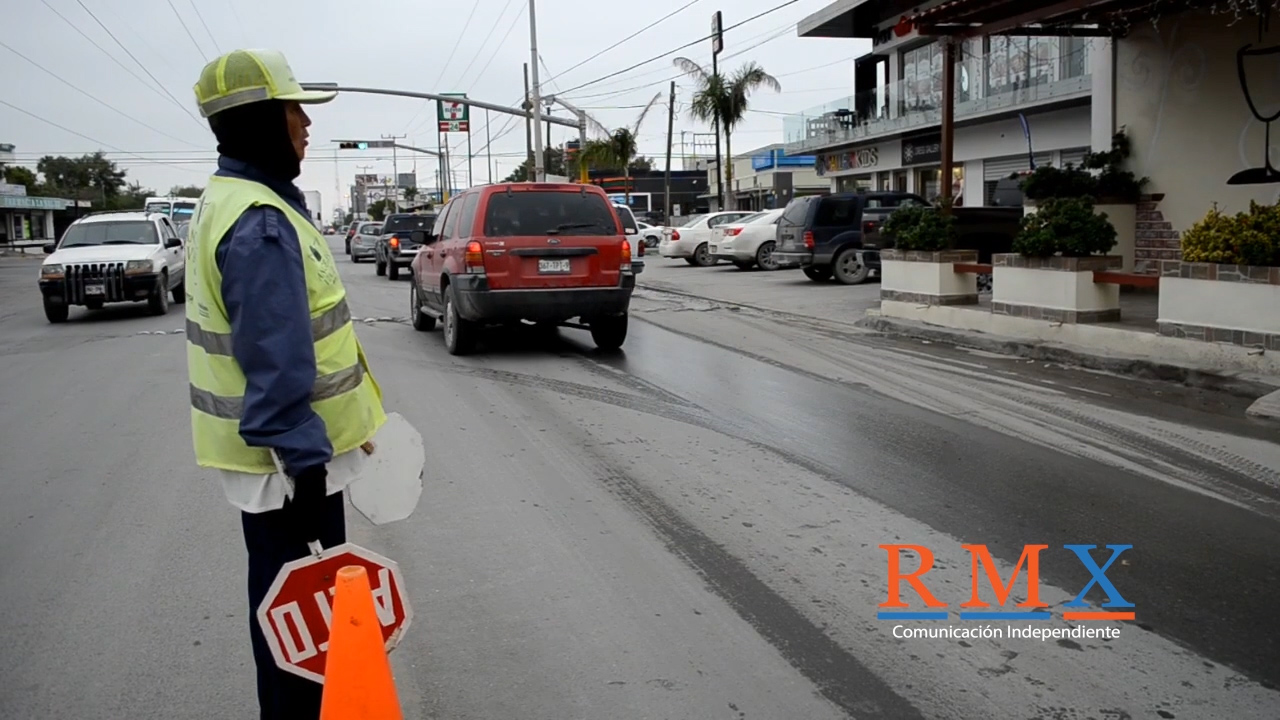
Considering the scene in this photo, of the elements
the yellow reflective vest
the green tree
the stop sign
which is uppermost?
the green tree

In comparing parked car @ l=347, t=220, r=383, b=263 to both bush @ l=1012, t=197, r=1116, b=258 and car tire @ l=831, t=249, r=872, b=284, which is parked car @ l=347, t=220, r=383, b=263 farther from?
bush @ l=1012, t=197, r=1116, b=258

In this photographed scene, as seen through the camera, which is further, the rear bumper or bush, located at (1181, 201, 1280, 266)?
the rear bumper

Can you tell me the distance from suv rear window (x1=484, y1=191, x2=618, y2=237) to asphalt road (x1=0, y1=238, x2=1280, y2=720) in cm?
193

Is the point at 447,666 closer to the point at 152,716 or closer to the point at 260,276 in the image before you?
the point at 152,716

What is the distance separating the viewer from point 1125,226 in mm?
15555

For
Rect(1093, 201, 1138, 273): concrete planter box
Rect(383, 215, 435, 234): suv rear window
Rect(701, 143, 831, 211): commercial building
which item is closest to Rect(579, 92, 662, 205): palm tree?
Rect(701, 143, 831, 211): commercial building

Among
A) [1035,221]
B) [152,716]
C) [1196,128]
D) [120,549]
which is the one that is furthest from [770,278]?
[152,716]

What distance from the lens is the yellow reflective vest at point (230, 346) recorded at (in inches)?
115

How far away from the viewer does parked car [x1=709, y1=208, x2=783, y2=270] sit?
88.9 ft

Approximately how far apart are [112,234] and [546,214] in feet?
35.5

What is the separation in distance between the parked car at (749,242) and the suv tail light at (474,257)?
15.8 meters

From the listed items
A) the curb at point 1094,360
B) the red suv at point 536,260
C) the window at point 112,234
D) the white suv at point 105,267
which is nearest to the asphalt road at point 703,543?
the curb at point 1094,360

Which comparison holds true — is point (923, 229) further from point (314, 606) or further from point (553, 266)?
point (314, 606)

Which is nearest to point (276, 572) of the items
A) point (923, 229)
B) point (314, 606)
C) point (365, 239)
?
point (314, 606)
